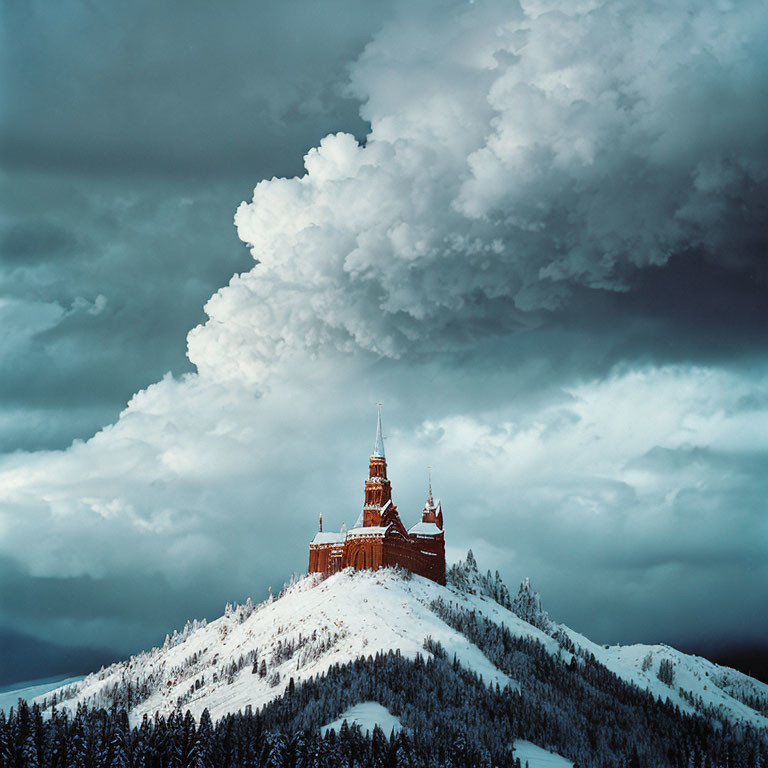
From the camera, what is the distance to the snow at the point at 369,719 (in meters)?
157

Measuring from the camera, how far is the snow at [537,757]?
15975 cm

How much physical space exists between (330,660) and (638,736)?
70.5 meters

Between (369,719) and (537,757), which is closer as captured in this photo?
(369,719)

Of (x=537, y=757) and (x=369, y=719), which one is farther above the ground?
(x=369, y=719)

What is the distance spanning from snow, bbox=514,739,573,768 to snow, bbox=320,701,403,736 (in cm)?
2420

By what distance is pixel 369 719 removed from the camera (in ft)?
528

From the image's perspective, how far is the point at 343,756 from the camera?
458ft

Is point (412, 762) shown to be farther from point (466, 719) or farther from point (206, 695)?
point (206, 695)

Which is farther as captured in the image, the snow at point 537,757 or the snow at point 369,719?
the snow at point 537,757

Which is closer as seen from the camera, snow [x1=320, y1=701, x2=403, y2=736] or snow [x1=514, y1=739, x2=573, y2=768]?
snow [x1=320, y1=701, x2=403, y2=736]

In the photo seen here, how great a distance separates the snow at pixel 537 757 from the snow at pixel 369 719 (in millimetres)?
24196

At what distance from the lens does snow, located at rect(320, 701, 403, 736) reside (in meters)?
157

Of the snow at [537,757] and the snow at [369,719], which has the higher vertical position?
the snow at [369,719]

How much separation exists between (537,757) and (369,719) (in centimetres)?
3292
